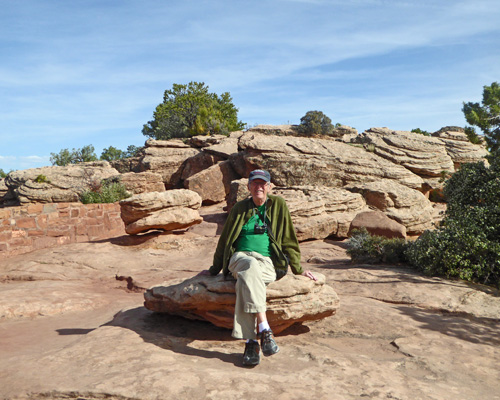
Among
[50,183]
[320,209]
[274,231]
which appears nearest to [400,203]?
[320,209]

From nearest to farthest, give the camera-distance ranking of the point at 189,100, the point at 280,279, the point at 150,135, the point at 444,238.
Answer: the point at 280,279
the point at 444,238
the point at 189,100
the point at 150,135

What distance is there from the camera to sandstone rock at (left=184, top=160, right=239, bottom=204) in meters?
19.6

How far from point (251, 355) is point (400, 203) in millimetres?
13829

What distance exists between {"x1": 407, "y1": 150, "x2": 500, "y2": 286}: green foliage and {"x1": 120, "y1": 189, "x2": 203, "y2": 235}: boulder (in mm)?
6826

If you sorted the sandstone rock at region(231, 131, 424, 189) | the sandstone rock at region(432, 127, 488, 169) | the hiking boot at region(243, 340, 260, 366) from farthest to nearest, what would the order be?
the sandstone rock at region(432, 127, 488, 169), the sandstone rock at region(231, 131, 424, 189), the hiking boot at region(243, 340, 260, 366)

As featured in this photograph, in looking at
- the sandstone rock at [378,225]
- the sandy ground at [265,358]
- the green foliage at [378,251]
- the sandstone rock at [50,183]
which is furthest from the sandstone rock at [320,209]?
the sandstone rock at [50,183]

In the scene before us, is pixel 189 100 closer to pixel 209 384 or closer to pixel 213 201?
pixel 213 201

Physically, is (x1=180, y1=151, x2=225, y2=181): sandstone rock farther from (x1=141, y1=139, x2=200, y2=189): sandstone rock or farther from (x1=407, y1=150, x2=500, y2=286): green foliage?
(x1=407, y1=150, x2=500, y2=286): green foliage

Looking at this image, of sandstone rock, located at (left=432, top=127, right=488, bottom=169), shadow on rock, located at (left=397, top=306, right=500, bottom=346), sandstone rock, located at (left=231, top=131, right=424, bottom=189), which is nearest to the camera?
shadow on rock, located at (left=397, top=306, right=500, bottom=346)

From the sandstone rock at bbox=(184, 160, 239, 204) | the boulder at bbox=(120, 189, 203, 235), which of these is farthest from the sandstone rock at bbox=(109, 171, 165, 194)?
A: the boulder at bbox=(120, 189, 203, 235)

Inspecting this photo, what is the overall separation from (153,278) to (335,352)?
17.1 feet

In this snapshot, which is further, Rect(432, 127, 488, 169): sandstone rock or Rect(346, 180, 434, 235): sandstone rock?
Rect(432, 127, 488, 169): sandstone rock

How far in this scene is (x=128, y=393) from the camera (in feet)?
11.0

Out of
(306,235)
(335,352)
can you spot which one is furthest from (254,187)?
(306,235)
